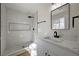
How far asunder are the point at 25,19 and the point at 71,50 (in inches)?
47.5

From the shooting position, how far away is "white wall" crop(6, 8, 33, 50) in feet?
5.46

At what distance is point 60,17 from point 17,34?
975 millimetres

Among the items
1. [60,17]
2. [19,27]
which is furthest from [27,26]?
[60,17]

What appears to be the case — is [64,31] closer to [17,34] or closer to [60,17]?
[60,17]

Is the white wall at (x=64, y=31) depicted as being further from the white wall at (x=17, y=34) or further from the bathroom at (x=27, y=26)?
the white wall at (x=17, y=34)

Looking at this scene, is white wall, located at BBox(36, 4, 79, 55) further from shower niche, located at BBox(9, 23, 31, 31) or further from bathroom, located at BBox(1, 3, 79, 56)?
shower niche, located at BBox(9, 23, 31, 31)

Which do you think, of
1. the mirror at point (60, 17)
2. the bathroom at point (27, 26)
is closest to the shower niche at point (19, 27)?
the bathroom at point (27, 26)

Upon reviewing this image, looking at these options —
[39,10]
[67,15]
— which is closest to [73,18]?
[67,15]

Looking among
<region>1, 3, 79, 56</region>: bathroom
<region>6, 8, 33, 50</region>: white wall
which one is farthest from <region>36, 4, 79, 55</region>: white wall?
<region>6, 8, 33, 50</region>: white wall

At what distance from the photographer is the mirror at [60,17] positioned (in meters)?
1.28

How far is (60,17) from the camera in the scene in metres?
1.44

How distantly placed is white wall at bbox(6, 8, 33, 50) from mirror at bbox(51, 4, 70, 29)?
0.52m

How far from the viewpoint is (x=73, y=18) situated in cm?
114

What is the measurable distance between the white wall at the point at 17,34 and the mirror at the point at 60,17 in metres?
0.52
